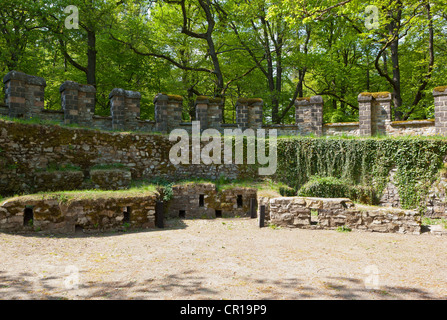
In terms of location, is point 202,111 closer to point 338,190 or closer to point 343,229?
point 338,190

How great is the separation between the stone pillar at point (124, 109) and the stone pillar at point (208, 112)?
2775mm

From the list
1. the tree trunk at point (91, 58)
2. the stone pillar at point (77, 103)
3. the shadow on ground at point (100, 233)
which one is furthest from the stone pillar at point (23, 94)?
the shadow on ground at point (100, 233)

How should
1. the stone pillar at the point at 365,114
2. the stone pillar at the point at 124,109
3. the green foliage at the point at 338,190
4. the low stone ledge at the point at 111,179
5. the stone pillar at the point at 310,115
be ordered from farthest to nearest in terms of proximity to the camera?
the stone pillar at the point at 310,115
the stone pillar at the point at 365,114
the stone pillar at the point at 124,109
the green foliage at the point at 338,190
the low stone ledge at the point at 111,179

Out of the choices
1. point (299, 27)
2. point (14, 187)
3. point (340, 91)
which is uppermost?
point (299, 27)

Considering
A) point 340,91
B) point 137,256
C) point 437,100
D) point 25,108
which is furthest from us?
point 340,91

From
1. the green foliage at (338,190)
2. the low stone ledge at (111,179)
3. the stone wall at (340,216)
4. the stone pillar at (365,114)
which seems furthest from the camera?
the stone pillar at (365,114)

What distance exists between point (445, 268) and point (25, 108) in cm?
1385

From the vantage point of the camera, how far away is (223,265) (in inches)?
246

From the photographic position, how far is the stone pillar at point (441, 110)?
494 inches

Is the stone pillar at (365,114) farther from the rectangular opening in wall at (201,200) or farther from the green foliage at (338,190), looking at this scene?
the rectangular opening in wall at (201,200)

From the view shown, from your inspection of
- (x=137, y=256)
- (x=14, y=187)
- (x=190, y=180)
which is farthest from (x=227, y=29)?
(x=137, y=256)

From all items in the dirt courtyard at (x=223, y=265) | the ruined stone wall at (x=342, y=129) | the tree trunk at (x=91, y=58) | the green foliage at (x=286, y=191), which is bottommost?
the dirt courtyard at (x=223, y=265)

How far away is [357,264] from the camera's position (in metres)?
6.43

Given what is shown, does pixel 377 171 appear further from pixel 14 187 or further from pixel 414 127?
pixel 14 187
